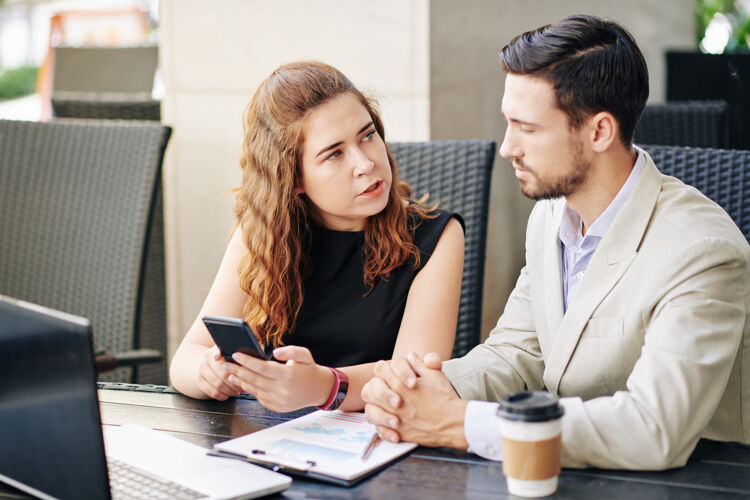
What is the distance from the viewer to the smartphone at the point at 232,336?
1431mm

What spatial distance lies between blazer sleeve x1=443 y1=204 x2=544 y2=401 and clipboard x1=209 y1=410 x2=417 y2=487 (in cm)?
24

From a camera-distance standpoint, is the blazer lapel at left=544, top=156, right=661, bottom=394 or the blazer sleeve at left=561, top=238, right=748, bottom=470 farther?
the blazer lapel at left=544, top=156, right=661, bottom=394

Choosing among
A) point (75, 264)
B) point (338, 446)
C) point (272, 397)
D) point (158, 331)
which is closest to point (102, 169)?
point (75, 264)

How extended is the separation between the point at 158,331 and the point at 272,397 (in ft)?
5.25

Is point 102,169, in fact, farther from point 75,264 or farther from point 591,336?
point 591,336

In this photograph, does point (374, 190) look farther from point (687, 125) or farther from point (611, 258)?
point (687, 125)

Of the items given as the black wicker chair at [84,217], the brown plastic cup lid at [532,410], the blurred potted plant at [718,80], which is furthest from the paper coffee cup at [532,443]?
the blurred potted plant at [718,80]

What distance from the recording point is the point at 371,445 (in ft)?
4.71

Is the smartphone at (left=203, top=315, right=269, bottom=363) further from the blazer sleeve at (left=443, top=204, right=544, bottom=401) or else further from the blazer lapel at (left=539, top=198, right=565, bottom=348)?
the blazer lapel at (left=539, top=198, right=565, bottom=348)

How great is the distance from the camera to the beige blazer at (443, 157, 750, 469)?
1.33m

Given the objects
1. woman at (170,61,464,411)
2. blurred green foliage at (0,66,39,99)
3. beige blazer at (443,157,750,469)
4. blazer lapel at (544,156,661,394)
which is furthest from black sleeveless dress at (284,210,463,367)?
blurred green foliage at (0,66,39,99)

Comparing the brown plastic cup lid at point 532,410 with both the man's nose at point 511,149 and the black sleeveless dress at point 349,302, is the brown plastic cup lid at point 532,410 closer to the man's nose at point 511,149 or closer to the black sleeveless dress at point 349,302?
the man's nose at point 511,149

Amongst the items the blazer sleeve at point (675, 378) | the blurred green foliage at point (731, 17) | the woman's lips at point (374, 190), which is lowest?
the blazer sleeve at point (675, 378)

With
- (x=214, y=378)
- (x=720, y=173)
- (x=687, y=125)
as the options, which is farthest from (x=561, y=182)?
(x=687, y=125)
